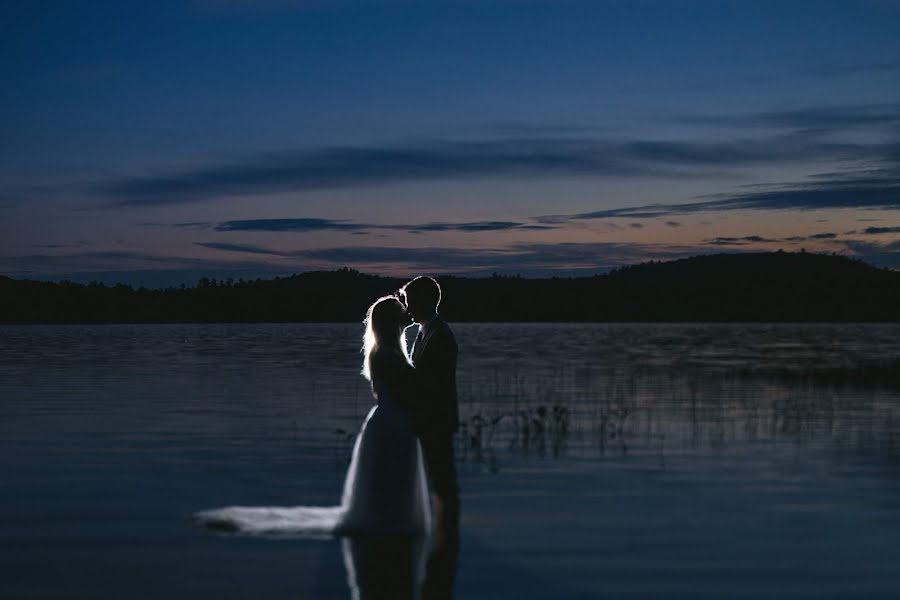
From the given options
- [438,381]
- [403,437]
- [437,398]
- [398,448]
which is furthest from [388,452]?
[438,381]

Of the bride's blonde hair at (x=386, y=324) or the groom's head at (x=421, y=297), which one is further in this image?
the bride's blonde hair at (x=386, y=324)

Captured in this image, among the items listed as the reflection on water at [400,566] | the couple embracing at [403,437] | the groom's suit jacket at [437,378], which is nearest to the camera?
the reflection on water at [400,566]

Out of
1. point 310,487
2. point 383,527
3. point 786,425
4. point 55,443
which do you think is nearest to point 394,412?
point 383,527

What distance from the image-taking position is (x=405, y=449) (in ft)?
38.7

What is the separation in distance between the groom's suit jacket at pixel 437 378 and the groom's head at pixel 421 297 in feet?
0.38

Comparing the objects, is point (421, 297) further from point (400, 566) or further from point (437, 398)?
point (400, 566)

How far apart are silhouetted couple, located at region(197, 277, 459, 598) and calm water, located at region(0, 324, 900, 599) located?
1.30ft

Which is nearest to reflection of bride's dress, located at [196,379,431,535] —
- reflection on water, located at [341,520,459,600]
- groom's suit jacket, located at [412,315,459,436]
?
reflection on water, located at [341,520,459,600]

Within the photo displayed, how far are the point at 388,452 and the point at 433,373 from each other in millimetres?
1245

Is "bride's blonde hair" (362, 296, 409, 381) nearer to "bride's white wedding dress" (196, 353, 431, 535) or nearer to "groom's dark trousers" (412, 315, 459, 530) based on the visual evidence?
"bride's white wedding dress" (196, 353, 431, 535)

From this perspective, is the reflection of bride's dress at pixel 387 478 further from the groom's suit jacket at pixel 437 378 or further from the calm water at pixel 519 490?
the groom's suit jacket at pixel 437 378

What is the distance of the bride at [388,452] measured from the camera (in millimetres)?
11594

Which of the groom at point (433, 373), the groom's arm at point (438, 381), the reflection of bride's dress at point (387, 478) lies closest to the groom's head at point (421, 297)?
the groom at point (433, 373)

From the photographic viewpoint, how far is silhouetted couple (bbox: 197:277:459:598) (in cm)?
1105
